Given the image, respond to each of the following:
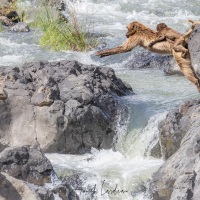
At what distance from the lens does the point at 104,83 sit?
9.06 meters

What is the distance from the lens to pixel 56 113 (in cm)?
823

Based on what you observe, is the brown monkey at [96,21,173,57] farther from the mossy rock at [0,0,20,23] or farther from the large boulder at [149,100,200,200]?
the mossy rock at [0,0,20,23]

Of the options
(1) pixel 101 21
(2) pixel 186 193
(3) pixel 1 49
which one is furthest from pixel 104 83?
(1) pixel 101 21

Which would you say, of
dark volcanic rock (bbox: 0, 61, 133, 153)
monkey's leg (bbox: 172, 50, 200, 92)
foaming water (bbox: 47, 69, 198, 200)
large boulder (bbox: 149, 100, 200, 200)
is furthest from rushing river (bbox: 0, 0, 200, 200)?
monkey's leg (bbox: 172, 50, 200, 92)

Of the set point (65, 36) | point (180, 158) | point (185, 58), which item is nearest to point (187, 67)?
point (185, 58)

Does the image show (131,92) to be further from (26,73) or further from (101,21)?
(101,21)

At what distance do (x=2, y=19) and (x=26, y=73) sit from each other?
8867mm

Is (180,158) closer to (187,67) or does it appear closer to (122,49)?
(187,67)

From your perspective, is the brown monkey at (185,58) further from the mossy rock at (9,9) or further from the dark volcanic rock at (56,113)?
the mossy rock at (9,9)

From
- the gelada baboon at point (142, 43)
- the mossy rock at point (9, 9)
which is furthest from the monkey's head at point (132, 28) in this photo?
the mossy rock at point (9, 9)

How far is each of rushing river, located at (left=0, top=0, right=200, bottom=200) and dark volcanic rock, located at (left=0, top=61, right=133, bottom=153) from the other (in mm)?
182

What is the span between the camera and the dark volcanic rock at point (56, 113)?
26.8ft

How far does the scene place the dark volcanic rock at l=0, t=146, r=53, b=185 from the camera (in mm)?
6184

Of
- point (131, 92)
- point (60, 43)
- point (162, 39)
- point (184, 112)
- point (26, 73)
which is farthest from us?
point (60, 43)
